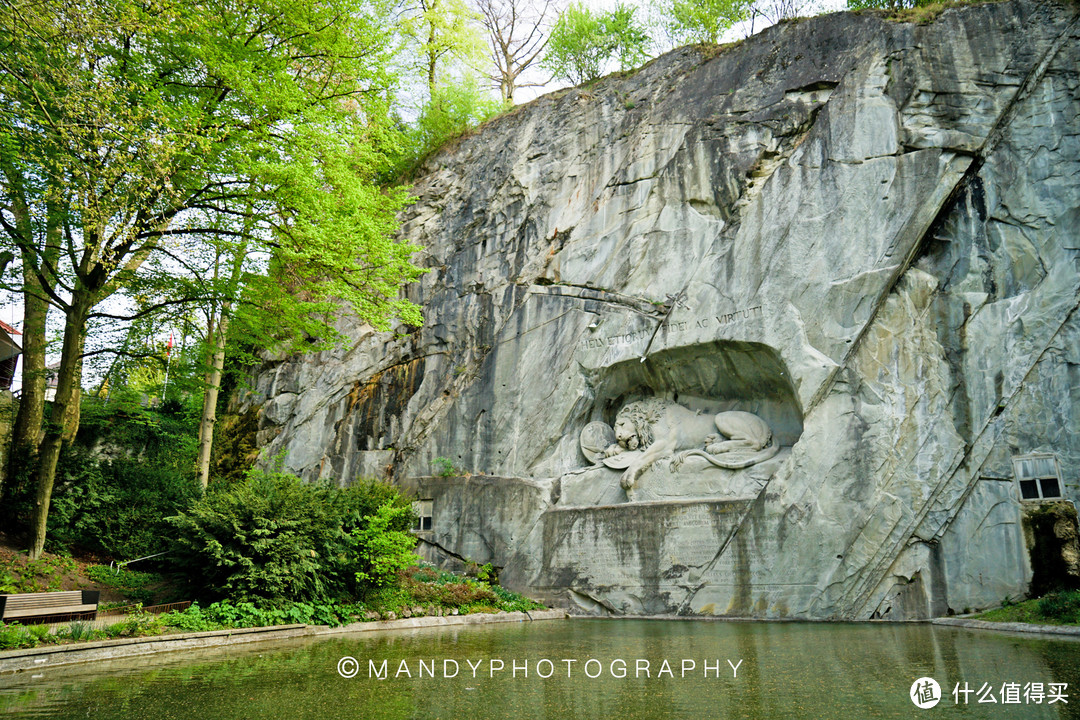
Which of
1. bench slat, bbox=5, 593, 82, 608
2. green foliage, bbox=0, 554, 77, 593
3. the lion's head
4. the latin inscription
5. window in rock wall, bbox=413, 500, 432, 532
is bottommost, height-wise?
bench slat, bbox=5, 593, 82, 608

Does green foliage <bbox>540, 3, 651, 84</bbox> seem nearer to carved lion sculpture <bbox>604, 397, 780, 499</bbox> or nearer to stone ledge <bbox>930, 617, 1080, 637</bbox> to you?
carved lion sculpture <bbox>604, 397, 780, 499</bbox>

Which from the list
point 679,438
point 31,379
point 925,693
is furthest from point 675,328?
point 31,379

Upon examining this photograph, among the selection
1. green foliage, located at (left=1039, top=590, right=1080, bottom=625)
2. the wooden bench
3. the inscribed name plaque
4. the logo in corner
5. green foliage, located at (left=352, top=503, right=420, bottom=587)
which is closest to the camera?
the logo in corner

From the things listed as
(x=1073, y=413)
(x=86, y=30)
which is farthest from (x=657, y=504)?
(x=86, y=30)

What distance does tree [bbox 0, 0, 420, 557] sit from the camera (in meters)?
7.69

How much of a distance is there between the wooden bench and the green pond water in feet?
5.41

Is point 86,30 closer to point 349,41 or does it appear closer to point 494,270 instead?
point 349,41

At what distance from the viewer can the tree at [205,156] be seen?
25.2 ft

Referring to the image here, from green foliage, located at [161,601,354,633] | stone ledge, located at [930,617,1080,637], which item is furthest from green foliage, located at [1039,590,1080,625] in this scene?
green foliage, located at [161,601,354,633]

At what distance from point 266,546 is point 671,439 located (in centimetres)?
808

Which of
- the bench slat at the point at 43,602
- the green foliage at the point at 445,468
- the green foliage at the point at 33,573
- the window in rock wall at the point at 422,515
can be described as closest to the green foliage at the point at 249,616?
the bench slat at the point at 43,602

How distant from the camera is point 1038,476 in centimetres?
1061

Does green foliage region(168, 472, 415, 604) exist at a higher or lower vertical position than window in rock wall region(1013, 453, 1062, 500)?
lower

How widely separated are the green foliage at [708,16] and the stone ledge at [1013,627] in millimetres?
14863
